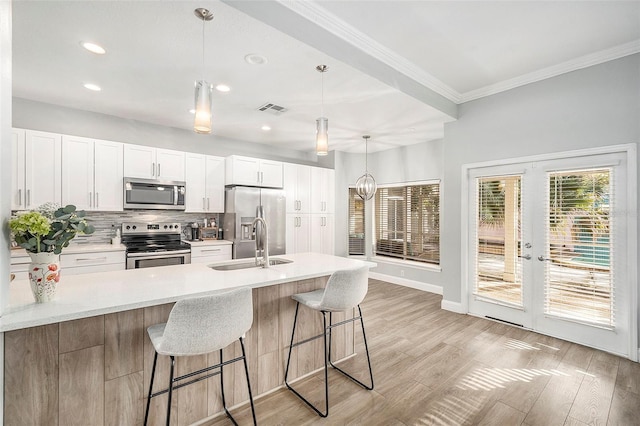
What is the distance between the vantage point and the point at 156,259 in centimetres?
381

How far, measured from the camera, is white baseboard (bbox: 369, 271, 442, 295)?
16.8 ft

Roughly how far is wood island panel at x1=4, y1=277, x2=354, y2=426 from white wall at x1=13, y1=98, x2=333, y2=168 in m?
3.36

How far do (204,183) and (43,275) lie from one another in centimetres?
329

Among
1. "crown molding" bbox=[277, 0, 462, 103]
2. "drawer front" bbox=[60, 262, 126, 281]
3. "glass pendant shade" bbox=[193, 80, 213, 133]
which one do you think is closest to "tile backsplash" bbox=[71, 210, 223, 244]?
"drawer front" bbox=[60, 262, 126, 281]

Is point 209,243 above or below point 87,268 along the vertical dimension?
above

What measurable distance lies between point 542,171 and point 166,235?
5.15 meters

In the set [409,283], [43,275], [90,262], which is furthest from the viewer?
[409,283]

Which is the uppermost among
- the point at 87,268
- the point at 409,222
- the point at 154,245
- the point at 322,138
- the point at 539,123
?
the point at 539,123

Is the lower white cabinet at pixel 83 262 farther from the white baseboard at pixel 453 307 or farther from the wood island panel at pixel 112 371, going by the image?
the white baseboard at pixel 453 307

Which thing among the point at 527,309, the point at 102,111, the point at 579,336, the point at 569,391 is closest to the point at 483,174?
the point at 527,309

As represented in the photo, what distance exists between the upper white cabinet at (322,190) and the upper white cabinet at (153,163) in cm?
235

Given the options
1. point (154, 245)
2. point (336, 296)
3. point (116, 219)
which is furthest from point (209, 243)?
point (336, 296)

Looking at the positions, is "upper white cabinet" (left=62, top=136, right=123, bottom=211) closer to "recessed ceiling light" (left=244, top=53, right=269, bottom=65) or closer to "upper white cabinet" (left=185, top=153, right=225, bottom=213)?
"upper white cabinet" (left=185, top=153, right=225, bottom=213)

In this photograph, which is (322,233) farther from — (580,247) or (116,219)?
(580,247)
